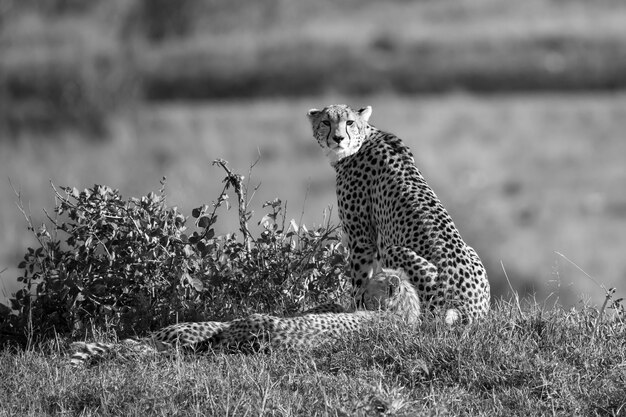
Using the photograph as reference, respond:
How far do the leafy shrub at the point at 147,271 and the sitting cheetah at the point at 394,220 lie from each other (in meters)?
0.35

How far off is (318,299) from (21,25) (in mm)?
19057

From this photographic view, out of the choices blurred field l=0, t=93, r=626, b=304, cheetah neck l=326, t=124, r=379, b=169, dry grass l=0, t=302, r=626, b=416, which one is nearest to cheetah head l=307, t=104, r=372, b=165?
cheetah neck l=326, t=124, r=379, b=169

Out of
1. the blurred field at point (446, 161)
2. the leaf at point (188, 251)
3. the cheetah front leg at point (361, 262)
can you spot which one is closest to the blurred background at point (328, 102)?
the blurred field at point (446, 161)

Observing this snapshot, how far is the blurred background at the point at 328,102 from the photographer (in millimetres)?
15410

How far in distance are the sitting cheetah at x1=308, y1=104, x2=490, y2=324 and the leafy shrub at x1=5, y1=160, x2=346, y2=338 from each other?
35cm

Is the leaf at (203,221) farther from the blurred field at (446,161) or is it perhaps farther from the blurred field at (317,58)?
the blurred field at (317,58)

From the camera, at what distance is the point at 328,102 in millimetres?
18297

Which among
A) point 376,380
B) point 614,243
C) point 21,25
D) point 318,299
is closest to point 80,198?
point 318,299

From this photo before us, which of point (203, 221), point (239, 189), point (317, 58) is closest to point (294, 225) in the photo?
point (239, 189)

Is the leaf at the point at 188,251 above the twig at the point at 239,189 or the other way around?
the other way around

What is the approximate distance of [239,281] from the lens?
5637 mm

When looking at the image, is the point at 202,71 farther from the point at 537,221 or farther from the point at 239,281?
the point at 239,281

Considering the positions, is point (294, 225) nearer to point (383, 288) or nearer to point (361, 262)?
point (361, 262)

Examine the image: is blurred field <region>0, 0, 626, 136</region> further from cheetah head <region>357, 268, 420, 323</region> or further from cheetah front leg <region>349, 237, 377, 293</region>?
cheetah head <region>357, 268, 420, 323</region>
